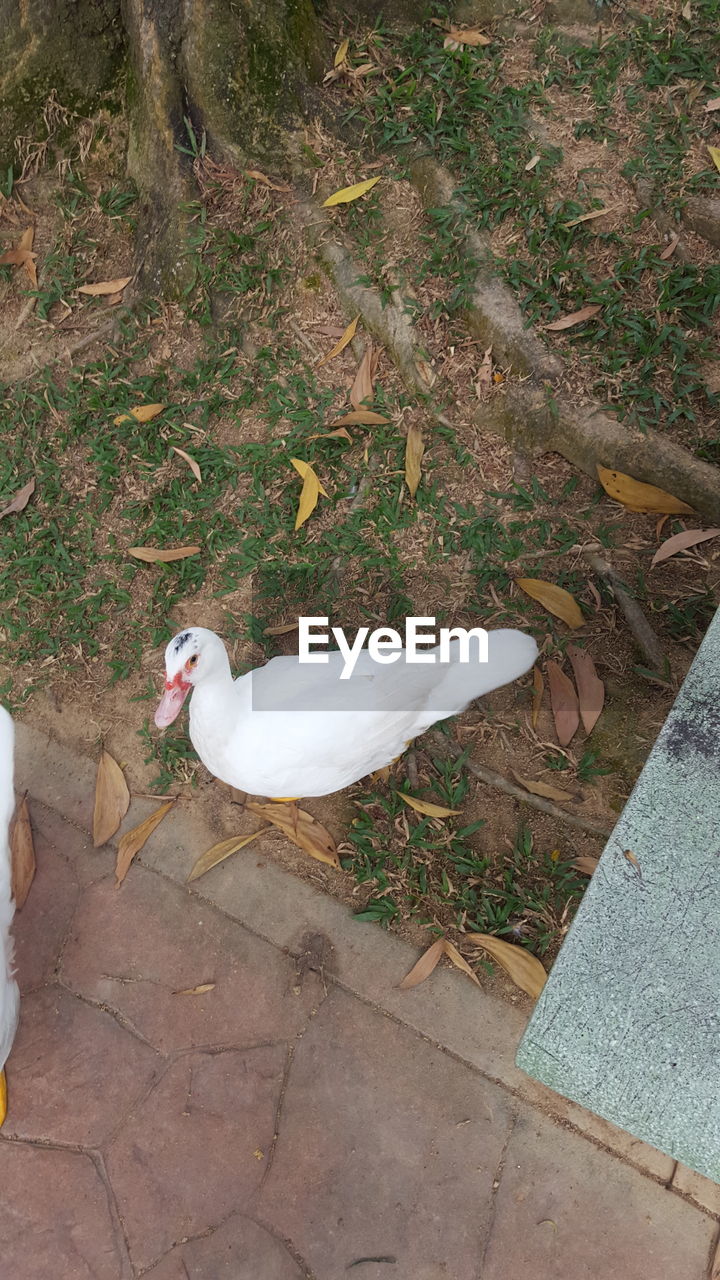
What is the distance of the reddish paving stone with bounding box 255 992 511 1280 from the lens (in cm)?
203

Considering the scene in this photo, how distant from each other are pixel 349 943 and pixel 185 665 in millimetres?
955

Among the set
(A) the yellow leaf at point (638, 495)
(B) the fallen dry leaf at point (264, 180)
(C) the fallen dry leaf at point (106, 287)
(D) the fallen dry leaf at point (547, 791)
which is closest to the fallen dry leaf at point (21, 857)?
(D) the fallen dry leaf at point (547, 791)

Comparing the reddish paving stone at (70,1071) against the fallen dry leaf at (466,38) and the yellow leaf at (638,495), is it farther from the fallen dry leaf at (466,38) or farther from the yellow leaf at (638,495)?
the fallen dry leaf at (466,38)

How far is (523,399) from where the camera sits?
259cm

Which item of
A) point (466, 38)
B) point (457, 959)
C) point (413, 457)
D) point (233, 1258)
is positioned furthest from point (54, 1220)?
point (466, 38)

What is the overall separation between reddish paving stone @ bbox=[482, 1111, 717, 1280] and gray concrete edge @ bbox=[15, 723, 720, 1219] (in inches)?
1.9

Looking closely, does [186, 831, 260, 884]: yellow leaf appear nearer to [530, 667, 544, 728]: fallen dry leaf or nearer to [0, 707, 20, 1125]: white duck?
[0, 707, 20, 1125]: white duck

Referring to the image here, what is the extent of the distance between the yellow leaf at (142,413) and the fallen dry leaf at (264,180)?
33.9 inches

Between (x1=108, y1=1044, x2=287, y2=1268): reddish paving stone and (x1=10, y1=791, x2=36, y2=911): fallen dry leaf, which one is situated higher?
(x1=10, y1=791, x2=36, y2=911): fallen dry leaf

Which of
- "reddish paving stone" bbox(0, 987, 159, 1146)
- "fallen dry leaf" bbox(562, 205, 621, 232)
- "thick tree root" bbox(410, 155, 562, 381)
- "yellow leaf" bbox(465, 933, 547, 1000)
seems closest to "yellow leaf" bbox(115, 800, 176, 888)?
"reddish paving stone" bbox(0, 987, 159, 1146)

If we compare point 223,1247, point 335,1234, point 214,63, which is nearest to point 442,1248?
point 335,1234

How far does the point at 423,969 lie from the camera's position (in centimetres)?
225

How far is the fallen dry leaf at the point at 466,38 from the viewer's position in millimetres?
2922

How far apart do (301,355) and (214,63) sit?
98 centimetres
